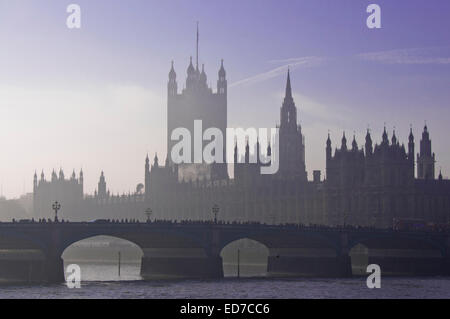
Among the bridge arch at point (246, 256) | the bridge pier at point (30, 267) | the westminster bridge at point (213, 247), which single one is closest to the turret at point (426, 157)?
the bridge arch at point (246, 256)

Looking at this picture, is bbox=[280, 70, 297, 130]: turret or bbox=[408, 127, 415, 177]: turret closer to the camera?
bbox=[408, 127, 415, 177]: turret

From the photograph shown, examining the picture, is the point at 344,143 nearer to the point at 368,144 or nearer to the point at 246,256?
the point at 368,144

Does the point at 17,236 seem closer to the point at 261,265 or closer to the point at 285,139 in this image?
the point at 261,265

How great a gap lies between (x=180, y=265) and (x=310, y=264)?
1563 centimetres

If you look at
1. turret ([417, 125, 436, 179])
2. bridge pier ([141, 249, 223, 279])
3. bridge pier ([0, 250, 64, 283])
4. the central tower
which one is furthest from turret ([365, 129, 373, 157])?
bridge pier ([0, 250, 64, 283])

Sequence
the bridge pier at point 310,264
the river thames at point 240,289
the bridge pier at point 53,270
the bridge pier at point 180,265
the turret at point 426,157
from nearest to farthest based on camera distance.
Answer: the river thames at point 240,289
the bridge pier at point 53,270
the bridge pier at point 180,265
the bridge pier at point 310,264
the turret at point 426,157

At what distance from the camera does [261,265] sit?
14550 centimetres

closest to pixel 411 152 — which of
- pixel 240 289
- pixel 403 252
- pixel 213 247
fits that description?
pixel 403 252

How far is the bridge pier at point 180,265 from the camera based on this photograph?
103 metres

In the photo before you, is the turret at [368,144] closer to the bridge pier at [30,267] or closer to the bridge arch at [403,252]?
the bridge arch at [403,252]

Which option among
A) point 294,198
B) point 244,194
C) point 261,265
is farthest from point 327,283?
point 244,194

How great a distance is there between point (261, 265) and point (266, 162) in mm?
43450

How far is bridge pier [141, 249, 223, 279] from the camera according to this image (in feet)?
336

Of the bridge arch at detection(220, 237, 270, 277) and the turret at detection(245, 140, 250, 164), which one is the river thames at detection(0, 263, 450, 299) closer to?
the bridge arch at detection(220, 237, 270, 277)
